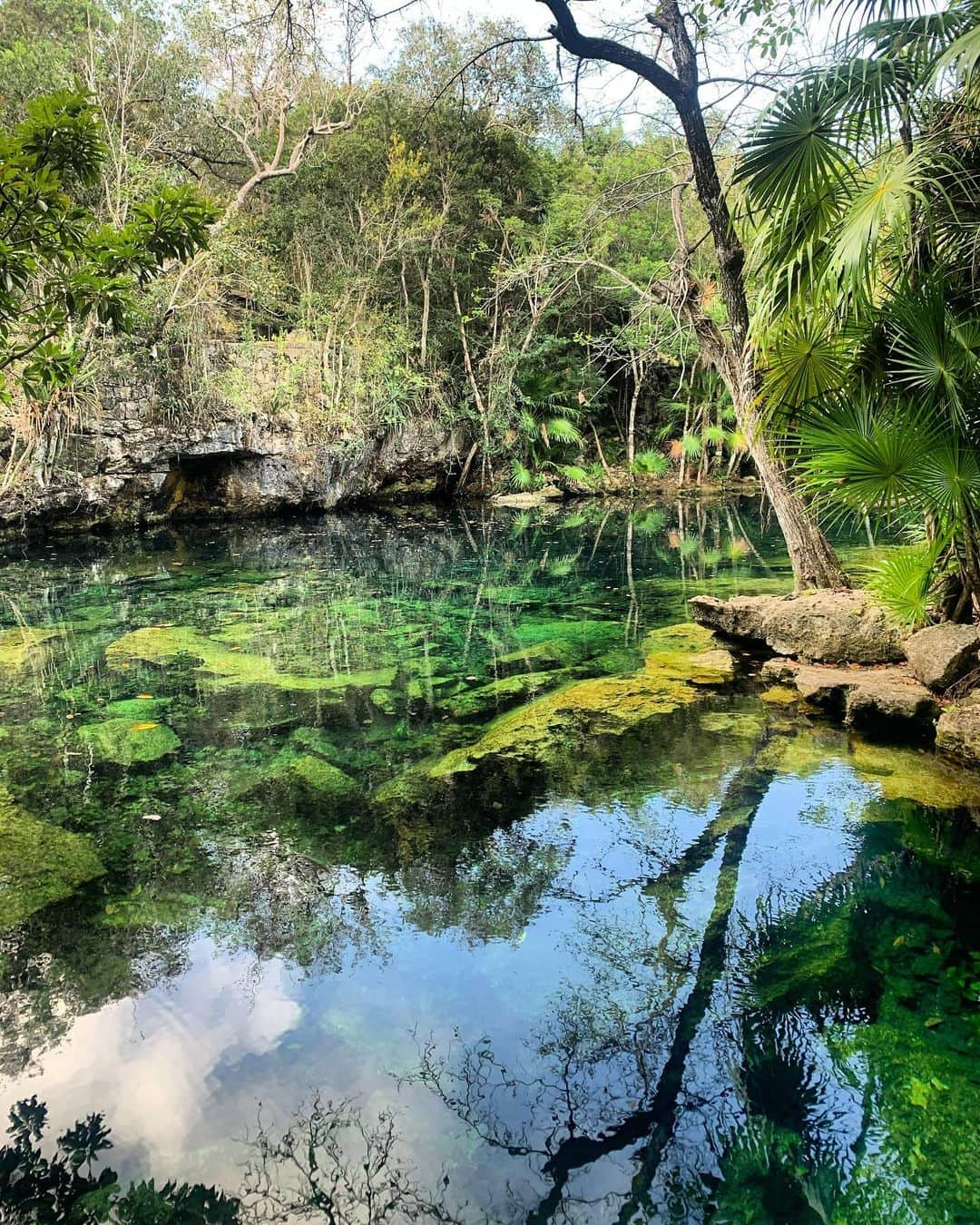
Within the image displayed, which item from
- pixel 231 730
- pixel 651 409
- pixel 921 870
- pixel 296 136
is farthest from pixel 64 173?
pixel 651 409

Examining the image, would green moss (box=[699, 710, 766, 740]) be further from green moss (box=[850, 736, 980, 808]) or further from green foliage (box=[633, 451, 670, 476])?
green foliage (box=[633, 451, 670, 476])

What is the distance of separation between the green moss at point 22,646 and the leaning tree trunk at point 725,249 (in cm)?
668

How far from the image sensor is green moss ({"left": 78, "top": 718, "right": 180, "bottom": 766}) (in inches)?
213

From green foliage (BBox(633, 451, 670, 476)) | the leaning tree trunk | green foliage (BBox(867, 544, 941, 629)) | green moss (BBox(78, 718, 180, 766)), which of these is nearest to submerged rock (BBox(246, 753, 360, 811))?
green moss (BBox(78, 718, 180, 766))

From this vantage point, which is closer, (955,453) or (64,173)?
(64,173)

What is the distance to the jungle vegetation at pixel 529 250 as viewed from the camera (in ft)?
14.9

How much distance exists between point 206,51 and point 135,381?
7.44 meters

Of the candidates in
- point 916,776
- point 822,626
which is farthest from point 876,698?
point 822,626

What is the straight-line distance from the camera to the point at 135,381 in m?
16.2

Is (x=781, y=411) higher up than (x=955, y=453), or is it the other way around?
(x=781, y=411)

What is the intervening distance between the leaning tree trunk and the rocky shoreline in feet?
1.60

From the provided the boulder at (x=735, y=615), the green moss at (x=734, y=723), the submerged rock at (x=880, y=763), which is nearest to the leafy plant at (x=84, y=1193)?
the submerged rock at (x=880, y=763)

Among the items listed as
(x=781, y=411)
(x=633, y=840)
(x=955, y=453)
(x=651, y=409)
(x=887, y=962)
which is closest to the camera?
(x=887, y=962)

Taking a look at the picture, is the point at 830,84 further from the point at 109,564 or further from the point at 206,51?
the point at 206,51
